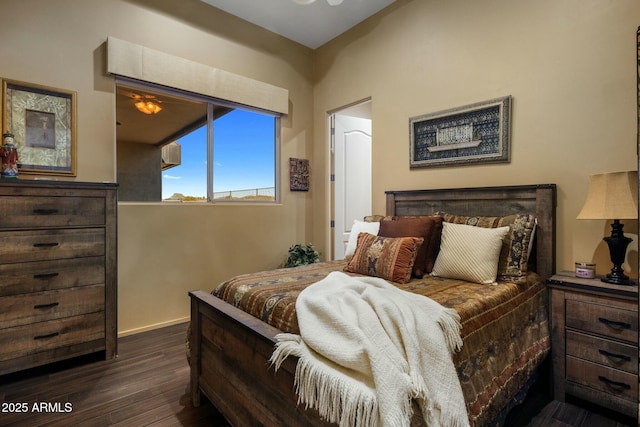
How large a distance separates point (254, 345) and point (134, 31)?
2.89m

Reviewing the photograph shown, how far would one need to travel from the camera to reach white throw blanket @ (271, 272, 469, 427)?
0.92m

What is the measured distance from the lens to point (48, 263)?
2.09 m

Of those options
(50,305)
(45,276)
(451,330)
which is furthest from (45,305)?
(451,330)

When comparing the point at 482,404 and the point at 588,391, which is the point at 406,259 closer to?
the point at 482,404

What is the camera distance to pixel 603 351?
1.75 meters

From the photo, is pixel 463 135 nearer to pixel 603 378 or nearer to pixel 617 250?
pixel 617 250

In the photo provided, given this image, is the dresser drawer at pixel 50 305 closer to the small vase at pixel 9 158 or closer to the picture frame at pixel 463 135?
the small vase at pixel 9 158

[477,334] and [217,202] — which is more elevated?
[217,202]

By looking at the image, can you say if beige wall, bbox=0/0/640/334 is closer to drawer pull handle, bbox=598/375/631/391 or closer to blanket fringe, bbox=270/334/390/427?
drawer pull handle, bbox=598/375/631/391

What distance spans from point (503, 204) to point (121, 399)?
2.85 m

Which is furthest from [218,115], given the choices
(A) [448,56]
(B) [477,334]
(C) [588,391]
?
(C) [588,391]

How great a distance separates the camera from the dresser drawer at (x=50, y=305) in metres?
1.97

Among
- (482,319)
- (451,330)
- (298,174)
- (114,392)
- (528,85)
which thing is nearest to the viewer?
(451,330)

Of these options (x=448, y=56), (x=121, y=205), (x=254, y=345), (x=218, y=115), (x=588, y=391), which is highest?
(x=448, y=56)
